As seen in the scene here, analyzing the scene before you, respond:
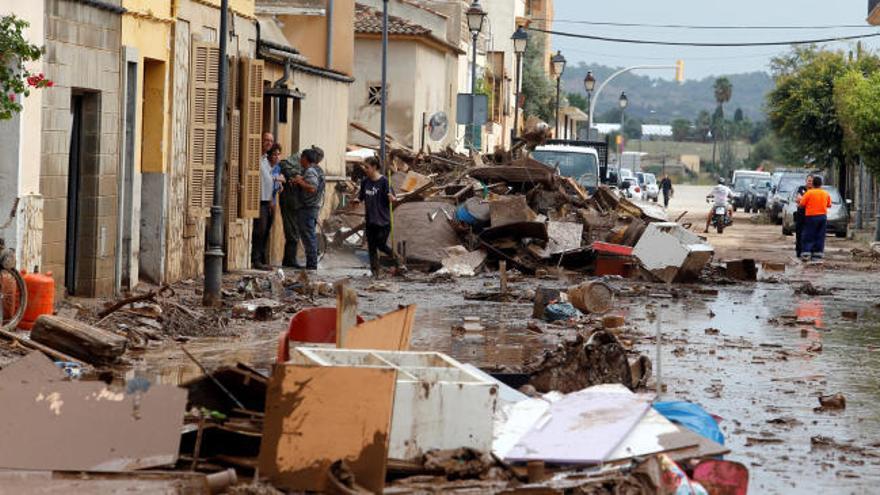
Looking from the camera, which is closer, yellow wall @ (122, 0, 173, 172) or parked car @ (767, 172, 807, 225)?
yellow wall @ (122, 0, 173, 172)

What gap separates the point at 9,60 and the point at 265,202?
1009 cm

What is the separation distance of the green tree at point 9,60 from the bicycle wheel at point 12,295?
4.60 feet

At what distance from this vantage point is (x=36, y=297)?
571 inches

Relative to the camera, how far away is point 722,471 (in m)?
8.60

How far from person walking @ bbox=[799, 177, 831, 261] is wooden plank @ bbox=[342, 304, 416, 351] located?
75.4 ft

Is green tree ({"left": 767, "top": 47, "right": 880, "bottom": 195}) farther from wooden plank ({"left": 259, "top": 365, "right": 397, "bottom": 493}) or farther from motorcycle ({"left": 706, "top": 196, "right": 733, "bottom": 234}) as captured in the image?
wooden plank ({"left": 259, "top": 365, "right": 397, "bottom": 493})

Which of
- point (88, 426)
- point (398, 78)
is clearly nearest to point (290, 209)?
point (88, 426)

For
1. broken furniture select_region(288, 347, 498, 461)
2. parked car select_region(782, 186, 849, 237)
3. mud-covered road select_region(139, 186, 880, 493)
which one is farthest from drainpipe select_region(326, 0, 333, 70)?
broken furniture select_region(288, 347, 498, 461)

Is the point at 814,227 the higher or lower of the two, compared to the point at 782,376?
higher

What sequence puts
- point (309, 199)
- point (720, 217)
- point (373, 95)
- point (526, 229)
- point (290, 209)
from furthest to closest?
point (373, 95)
point (720, 217)
point (526, 229)
point (290, 209)
point (309, 199)

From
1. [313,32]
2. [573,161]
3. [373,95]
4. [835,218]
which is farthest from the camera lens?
[373,95]

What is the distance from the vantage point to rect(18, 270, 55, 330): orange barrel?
14430 millimetres

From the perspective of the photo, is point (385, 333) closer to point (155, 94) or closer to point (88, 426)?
point (88, 426)

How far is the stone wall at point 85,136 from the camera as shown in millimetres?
16841
